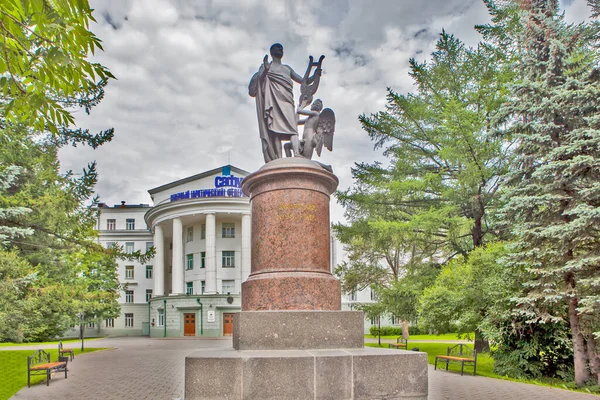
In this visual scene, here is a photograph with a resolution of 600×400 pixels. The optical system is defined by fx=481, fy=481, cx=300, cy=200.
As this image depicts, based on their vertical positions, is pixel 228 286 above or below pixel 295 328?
below

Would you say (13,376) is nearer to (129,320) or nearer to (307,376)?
(307,376)

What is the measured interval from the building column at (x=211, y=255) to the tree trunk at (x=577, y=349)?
37.9 metres

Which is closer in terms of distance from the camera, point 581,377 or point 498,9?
point 581,377

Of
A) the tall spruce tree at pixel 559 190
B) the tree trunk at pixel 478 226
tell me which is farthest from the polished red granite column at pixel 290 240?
the tree trunk at pixel 478 226

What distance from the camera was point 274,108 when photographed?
8688 mm

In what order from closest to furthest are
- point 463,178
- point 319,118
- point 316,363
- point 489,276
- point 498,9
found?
Answer: point 316,363, point 319,118, point 489,276, point 463,178, point 498,9

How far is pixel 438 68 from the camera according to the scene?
67.8 ft

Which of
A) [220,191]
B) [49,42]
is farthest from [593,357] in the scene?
[220,191]

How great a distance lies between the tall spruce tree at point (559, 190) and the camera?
35.5ft

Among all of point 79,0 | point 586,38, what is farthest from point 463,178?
point 79,0

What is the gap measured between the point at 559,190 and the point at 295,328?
27.8ft

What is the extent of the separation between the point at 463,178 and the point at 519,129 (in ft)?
18.8

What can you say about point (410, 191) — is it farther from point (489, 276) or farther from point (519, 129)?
point (519, 129)

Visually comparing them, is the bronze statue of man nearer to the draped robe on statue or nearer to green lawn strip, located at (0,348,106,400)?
the draped robe on statue
